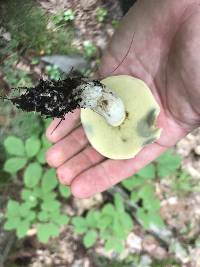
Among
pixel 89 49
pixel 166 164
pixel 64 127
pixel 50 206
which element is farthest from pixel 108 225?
pixel 89 49

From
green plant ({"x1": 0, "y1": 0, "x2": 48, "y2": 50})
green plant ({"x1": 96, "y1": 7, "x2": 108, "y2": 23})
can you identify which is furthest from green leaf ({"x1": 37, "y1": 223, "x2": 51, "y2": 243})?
green plant ({"x1": 96, "y1": 7, "x2": 108, "y2": 23})

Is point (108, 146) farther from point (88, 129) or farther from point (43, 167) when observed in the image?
point (43, 167)

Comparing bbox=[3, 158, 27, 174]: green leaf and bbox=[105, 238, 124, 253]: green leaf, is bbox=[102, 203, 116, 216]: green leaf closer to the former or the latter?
bbox=[105, 238, 124, 253]: green leaf

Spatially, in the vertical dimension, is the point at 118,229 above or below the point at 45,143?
below

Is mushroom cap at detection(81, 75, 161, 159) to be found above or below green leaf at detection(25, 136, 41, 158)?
above

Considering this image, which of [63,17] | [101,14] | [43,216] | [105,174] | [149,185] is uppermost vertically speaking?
[63,17]

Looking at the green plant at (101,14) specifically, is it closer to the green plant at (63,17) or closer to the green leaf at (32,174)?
the green plant at (63,17)

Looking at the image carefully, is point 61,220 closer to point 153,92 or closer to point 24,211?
point 24,211
